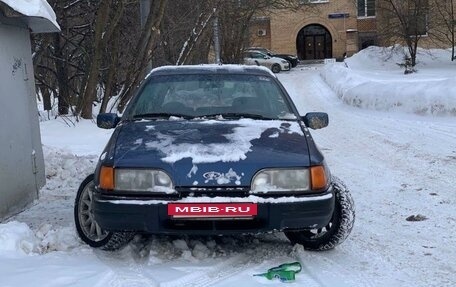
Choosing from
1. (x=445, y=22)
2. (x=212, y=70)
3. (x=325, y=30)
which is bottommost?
(x=325, y=30)

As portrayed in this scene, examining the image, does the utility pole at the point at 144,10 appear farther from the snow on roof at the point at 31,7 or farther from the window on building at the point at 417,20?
the window on building at the point at 417,20

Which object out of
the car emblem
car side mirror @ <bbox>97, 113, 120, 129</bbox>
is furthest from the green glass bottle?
car side mirror @ <bbox>97, 113, 120, 129</bbox>

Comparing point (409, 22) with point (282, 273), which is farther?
point (409, 22)

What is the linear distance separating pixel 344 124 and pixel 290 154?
10527 mm

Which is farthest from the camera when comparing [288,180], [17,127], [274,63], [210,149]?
[274,63]

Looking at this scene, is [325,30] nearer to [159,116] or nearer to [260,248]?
[159,116]

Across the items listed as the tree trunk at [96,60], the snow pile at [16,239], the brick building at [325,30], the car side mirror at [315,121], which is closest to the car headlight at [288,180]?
the car side mirror at [315,121]

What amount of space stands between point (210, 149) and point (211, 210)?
501 mm

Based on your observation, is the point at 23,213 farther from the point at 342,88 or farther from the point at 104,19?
the point at 342,88

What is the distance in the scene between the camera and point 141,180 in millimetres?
4559

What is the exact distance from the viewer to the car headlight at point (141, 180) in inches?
179

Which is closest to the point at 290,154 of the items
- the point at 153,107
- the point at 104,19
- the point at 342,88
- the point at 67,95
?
the point at 153,107

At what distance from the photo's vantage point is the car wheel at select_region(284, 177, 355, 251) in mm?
5031

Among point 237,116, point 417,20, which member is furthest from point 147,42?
point 417,20
